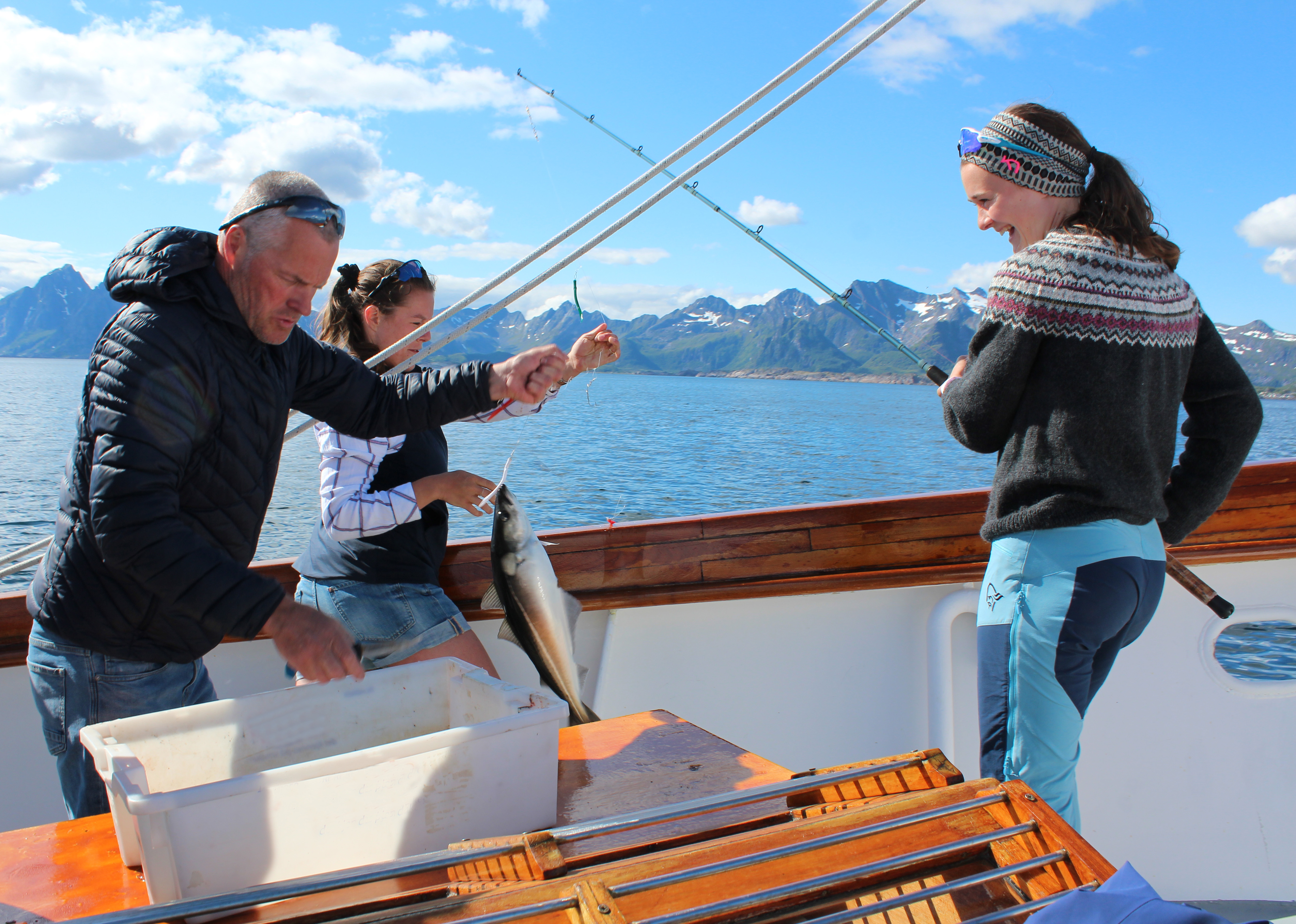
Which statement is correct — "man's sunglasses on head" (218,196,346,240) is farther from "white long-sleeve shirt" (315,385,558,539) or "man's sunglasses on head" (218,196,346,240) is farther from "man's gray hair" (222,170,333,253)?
"white long-sleeve shirt" (315,385,558,539)

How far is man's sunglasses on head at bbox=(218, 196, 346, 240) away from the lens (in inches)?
67.1

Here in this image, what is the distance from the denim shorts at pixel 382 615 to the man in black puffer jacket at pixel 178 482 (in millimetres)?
448

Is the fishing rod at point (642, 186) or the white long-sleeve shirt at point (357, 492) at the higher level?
the fishing rod at point (642, 186)

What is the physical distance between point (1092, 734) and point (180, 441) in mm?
3008

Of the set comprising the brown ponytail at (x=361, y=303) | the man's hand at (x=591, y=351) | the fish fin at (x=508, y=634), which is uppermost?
the brown ponytail at (x=361, y=303)

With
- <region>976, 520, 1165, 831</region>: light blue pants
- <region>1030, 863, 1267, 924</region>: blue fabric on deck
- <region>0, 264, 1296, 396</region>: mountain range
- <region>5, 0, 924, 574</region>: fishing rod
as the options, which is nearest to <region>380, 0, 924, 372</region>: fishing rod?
<region>5, 0, 924, 574</region>: fishing rod

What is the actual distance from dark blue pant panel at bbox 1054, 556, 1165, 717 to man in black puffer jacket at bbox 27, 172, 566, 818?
4.67 ft

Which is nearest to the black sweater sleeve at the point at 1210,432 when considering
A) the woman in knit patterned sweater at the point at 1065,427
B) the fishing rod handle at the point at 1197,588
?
the woman in knit patterned sweater at the point at 1065,427

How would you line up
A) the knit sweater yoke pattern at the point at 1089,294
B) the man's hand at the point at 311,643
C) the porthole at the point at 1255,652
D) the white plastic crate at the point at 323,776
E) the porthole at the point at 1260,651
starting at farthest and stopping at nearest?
1. the porthole at the point at 1260,651
2. the porthole at the point at 1255,652
3. the knit sweater yoke pattern at the point at 1089,294
4. the man's hand at the point at 311,643
5. the white plastic crate at the point at 323,776

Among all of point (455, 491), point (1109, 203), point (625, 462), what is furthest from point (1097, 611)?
point (625, 462)

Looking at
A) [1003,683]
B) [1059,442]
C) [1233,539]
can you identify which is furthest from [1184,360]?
[1233,539]

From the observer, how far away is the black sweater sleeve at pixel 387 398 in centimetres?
214

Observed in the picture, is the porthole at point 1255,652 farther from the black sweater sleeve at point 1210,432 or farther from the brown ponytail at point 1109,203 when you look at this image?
the brown ponytail at point 1109,203

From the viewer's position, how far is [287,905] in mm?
1077
